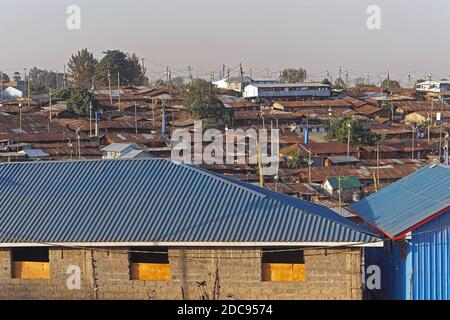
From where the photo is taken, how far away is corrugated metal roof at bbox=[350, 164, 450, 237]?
A: 12.2m

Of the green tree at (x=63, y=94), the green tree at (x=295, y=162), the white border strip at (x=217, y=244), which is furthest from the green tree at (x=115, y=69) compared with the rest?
the white border strip at (x=217, y=244)

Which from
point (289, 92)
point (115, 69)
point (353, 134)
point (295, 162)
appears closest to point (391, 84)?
point (289, 92)

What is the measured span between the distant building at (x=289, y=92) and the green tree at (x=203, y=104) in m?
12.7

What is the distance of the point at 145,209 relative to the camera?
41.2 feet

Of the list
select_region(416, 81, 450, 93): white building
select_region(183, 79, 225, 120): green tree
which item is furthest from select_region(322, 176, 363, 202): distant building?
select_region(416, 81, 450, 93): white building

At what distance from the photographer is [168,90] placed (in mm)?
61500

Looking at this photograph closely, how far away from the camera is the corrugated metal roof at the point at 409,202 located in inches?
480

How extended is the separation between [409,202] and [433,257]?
5.69 feet

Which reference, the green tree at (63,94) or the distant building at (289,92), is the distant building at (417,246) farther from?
the distant building at (289,92)

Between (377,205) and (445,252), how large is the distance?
2920 millimetres

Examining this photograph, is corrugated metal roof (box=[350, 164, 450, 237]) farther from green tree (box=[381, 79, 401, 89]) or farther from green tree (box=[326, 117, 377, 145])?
green tree (box=[381, 79, 401, 89])

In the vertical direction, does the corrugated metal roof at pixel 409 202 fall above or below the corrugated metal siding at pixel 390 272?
above

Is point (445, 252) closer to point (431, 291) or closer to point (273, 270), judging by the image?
point (431, 291)
